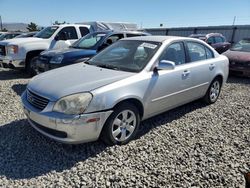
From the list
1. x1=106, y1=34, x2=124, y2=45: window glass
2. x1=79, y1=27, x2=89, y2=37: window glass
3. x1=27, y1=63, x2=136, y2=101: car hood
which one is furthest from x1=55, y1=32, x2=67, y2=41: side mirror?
x1=27, y1=63, x2=136, y2=101: car hood

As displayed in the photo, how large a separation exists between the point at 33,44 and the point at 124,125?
19.3 ft

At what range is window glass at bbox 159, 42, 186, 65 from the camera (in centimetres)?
412

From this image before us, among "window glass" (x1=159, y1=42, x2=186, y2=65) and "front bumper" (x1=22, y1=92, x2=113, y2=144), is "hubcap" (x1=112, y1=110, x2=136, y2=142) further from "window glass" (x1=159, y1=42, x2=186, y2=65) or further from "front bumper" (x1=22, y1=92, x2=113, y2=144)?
"window glass" (x1=159, y1=42, x2=186, y2=65)

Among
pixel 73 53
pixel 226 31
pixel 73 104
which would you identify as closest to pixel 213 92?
pixel 73 104

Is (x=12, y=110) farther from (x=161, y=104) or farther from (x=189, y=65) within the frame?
(x=189, y=65)

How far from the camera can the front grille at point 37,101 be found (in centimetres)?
319

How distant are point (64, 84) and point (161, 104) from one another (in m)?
1.63

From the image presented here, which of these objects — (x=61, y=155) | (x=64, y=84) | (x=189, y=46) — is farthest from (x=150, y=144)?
(x=189, y=46)

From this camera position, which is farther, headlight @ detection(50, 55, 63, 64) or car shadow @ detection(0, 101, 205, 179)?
headlight @ detection(50, 55, 63, 64)

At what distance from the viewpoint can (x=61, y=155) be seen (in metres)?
3.25

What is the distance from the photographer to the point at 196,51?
4914 millimetres

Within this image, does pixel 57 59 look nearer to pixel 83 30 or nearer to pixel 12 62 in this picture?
pixel 12 62

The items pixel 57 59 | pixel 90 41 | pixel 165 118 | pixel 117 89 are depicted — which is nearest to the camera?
pixel 117 89

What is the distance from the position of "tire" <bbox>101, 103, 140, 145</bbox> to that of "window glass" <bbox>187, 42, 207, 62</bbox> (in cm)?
185
